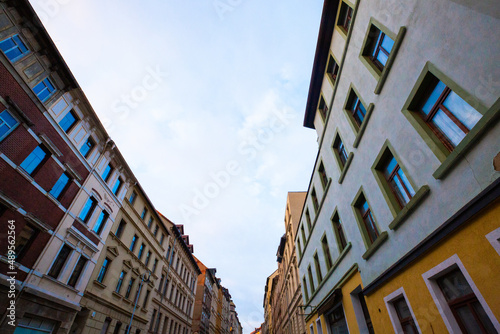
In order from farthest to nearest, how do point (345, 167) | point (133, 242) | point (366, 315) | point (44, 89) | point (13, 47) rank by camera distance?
point (133, 242) → point (44, 89) → point (345, 167) → point (13, 47) → point (366, 315)

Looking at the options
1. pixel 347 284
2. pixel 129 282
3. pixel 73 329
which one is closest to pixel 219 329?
pixel 129 282

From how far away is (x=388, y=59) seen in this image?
694cm

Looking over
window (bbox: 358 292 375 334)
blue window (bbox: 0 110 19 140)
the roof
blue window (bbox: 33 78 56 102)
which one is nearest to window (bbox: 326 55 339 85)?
the roof

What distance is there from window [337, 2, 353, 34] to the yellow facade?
9.70m

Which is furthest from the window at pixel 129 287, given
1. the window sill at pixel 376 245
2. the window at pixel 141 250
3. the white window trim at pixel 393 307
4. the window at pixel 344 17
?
the window at pixel 344 17

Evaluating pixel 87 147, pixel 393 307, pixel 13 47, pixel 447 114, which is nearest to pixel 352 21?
pixel 447 114

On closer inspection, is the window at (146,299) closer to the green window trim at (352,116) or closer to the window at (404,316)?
the window at (404,316)

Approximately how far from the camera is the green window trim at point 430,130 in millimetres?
4059

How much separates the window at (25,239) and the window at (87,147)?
5.00 metres

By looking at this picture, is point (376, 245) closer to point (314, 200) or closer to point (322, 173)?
point (322, 173)

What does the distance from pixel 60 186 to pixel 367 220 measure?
48.7ft

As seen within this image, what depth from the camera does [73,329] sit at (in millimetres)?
12930

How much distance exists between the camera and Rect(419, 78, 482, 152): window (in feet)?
15.5

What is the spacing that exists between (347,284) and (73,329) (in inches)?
580
